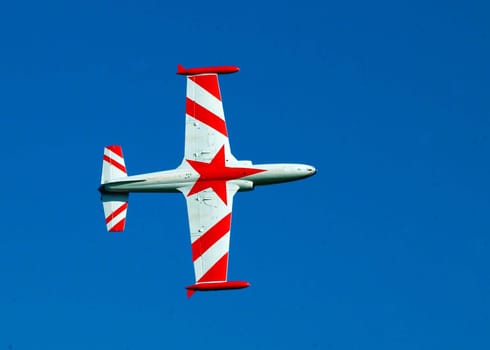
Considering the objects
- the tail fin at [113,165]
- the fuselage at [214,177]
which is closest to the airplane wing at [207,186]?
the fuselage at [214,177]

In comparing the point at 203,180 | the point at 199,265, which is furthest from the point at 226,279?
the point at 203,180

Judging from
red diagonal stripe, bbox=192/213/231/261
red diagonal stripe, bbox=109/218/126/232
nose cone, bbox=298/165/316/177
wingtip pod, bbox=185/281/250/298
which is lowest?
wingtip pod, bbox=185/281/250/298

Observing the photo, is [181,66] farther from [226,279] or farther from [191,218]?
[226,279]

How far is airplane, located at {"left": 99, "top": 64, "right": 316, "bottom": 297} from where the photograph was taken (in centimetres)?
6250

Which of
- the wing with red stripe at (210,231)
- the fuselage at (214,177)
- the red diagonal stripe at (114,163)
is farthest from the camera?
the red diagonal stripe at (114,163)

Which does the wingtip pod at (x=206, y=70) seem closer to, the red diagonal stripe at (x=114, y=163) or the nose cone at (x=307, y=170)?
the red diagonal stripe at (x=114, y=163)

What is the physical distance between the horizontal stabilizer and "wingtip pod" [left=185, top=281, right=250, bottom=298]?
6310 mm

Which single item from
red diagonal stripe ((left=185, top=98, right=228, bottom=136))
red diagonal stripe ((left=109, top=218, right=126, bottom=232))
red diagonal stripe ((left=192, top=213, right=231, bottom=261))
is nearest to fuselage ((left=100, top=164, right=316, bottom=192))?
red diagonal stripe ((left=109, top=218, right=126, bottom=232))

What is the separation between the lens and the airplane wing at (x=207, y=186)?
61.9 meters

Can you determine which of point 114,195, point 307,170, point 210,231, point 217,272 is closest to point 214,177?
point 210,231

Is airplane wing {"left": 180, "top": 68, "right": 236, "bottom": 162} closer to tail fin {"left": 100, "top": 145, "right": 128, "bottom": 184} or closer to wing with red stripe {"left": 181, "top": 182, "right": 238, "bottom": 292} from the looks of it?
wing with red stripe {"left": 181, "top": 182, "right": 238, "bottom": 292}

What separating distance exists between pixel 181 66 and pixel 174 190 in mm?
7845

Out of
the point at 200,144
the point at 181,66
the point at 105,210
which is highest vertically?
the point at 181,66

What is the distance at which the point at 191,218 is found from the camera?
63.2 meters
